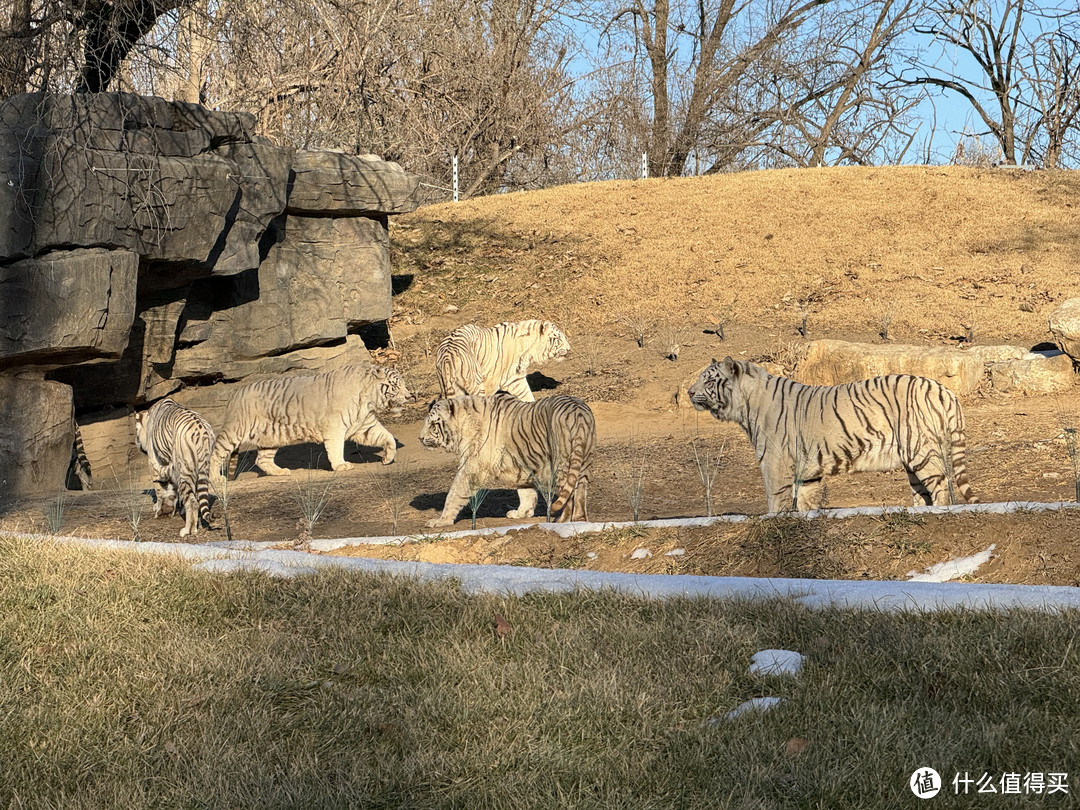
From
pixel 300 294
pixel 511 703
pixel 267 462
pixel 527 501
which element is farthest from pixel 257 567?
pixel 300 294

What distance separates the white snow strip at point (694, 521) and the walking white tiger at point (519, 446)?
1.47m

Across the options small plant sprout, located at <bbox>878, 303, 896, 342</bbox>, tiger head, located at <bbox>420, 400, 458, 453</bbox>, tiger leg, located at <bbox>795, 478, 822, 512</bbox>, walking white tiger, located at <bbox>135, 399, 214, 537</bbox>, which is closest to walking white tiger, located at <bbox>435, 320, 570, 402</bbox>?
small plant sprout, located at <bbox>878, 303, 896, 342</bbox>

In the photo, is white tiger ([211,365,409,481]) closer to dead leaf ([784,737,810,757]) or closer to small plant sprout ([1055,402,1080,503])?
small plant sprout ([1055,402,1080,503])

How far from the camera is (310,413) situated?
1290 cm

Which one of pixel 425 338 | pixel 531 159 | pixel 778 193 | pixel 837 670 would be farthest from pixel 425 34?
pixel 837 670

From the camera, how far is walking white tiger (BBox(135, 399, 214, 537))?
9.22 meters

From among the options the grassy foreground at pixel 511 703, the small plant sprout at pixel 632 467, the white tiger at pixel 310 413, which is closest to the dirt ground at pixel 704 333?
the small plant sprout at pixel 632 467

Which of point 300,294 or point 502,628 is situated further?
point 300,294

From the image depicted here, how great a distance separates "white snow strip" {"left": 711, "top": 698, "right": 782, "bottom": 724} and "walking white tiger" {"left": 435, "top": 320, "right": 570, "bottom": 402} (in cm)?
1130

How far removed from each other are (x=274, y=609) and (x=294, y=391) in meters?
8.16

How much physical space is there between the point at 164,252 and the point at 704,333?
834cm

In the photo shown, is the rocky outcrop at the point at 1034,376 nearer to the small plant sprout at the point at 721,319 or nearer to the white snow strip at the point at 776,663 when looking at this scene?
the small plant sprout at the point at 721,319

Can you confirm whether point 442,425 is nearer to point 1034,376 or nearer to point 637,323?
point 1034,376

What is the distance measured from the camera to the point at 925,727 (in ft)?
11.6
